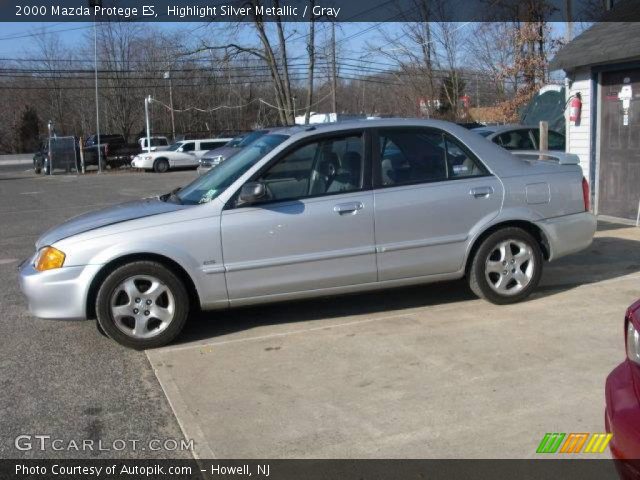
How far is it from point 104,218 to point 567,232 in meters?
3.99

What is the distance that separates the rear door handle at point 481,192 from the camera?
18.2ft

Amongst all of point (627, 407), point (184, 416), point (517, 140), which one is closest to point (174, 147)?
point (517, 140)

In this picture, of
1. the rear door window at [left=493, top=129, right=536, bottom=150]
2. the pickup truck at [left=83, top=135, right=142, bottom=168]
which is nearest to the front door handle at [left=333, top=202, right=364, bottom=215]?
the rear door window at [left=493, top=129, right=536, bottom=150]

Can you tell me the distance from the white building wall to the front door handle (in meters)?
6.15

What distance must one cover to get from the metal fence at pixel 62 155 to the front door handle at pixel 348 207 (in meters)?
30.7

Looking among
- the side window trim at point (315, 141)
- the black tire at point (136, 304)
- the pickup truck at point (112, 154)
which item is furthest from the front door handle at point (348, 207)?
the pickup truck at point (112, 154)

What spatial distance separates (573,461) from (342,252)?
2466 millimetres

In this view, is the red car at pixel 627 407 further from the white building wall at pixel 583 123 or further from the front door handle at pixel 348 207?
the white building wall at pixel 583 123

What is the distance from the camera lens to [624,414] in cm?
241

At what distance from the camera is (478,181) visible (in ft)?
18.4

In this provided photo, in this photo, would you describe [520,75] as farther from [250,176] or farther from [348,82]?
[348,82]

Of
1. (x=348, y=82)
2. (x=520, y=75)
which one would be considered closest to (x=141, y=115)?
(x=348, y=82)

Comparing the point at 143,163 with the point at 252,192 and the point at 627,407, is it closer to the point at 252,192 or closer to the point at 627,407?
the point at 252,192

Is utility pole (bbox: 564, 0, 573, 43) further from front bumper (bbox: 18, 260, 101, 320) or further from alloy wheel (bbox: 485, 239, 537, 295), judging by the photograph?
front bumper (bbox: 18, 260, 101, 320)
